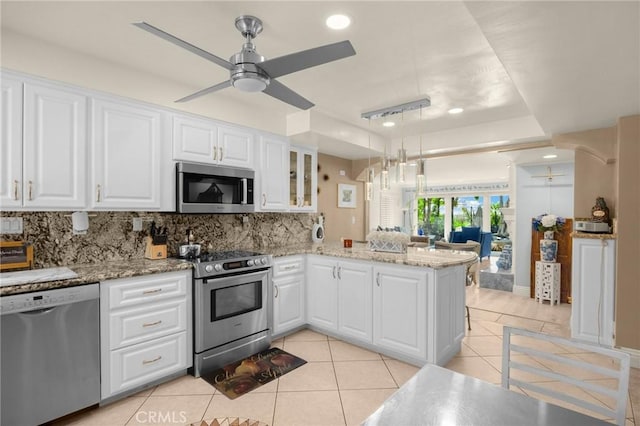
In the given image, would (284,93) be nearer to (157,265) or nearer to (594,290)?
(157,265)

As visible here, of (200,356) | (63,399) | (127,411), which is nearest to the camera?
(63,399)

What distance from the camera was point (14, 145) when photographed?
205 centimetres

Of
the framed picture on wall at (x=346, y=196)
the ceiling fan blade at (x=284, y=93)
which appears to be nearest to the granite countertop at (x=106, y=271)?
the ceiling fan blade at (x=284, y=93)

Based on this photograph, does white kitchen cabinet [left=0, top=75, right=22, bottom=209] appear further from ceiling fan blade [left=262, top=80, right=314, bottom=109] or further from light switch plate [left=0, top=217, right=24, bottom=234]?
ceiling fan blade [left=262, top=80, right=314, bottom=109]

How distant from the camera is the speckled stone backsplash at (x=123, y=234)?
2.40 metres

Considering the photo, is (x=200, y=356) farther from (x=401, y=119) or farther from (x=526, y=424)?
(x=401, y=119)

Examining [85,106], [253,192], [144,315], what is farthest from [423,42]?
[144,315]

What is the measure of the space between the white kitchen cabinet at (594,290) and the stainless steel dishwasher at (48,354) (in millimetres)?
4178

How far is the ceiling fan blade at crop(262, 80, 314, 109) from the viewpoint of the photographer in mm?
1987

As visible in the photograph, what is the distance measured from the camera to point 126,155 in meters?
2.55

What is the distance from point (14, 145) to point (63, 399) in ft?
5.24

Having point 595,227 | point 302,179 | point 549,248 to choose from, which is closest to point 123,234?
point 302,179

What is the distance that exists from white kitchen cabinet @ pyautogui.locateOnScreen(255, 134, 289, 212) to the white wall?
3.95 m

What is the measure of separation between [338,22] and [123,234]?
2.39 m
